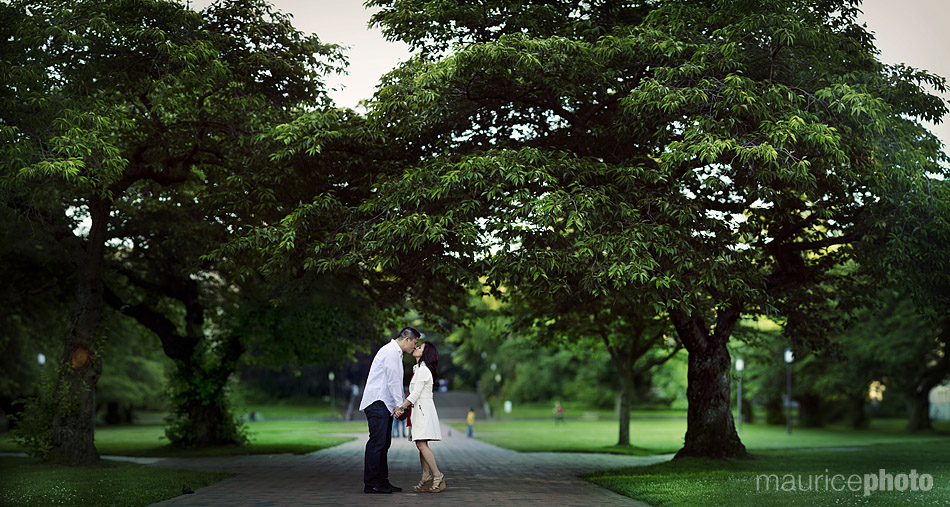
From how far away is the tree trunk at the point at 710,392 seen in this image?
782 inches

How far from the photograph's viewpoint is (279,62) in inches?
738

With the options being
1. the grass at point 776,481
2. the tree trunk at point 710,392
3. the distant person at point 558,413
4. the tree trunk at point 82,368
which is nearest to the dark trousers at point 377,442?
the grass at point 776,481

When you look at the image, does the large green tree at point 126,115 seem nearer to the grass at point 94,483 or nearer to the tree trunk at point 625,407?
the grass at point 94,483

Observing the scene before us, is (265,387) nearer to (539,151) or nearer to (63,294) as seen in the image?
(63,294)

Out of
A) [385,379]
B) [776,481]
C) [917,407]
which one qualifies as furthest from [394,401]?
[917,407]

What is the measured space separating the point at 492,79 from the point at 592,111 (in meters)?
2.30

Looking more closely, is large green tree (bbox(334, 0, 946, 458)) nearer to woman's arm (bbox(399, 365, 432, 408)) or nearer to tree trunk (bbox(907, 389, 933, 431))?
woman's arm (bbox(399, 365, 432, 408))

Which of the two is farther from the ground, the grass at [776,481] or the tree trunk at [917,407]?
the tree trunk at [917,407]

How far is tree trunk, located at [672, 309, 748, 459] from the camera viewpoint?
19.9 metres

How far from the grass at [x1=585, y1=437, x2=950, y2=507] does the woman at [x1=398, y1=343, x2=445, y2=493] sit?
2.80 m

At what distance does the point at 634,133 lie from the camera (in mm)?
15234

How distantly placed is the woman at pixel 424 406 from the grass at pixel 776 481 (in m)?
2.80

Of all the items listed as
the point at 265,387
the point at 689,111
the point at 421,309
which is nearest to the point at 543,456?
the point at 421,309

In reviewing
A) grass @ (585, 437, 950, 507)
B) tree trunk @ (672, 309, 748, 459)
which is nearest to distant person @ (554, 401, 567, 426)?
grass @ (585, 437, 950, 507)
